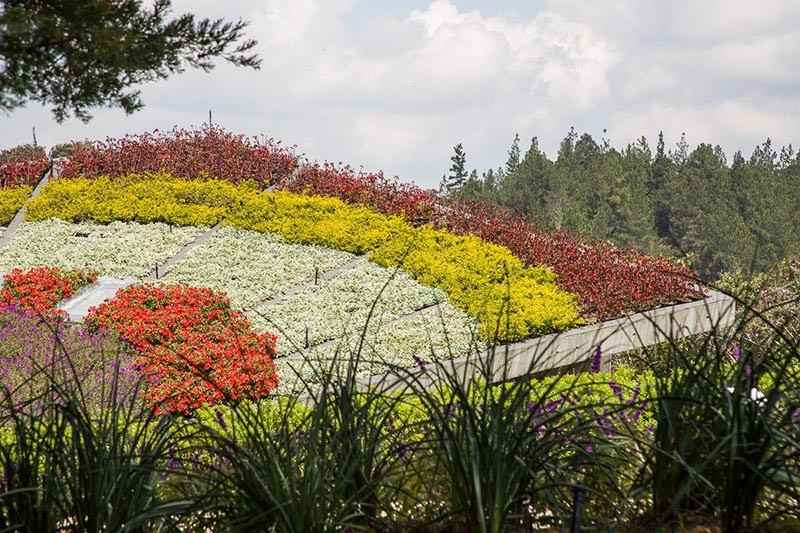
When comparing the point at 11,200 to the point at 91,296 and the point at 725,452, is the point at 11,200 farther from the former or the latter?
the point at 725,452

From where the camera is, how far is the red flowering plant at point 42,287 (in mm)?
10070

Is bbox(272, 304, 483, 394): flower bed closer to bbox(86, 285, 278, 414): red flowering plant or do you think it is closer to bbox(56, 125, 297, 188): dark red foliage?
bbox(86, 285, 278, 414): red flowering plant

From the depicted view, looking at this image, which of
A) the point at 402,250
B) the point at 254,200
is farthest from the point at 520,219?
the point at 254,200

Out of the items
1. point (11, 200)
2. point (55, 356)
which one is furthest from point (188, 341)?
point (11, 200)

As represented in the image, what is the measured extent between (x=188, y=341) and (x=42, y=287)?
119 inches

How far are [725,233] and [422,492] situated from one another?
146 ft

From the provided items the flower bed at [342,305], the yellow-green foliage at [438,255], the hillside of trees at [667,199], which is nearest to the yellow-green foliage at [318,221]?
the yellow-green foliage at [438,255]

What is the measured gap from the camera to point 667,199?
51.3 meters

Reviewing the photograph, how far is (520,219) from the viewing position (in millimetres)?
13352

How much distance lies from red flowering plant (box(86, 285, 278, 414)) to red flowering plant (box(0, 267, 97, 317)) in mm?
973

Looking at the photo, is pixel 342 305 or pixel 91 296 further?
pixel 91 296

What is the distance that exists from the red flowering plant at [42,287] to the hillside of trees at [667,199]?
32.2m

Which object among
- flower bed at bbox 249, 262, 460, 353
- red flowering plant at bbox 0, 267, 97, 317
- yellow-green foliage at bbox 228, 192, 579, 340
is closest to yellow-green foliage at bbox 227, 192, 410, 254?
yellow-green foliage at bbox 228, 192, 579, 340

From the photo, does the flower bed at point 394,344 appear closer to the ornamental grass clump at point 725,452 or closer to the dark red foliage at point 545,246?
the dark red foliage at point 545,246
